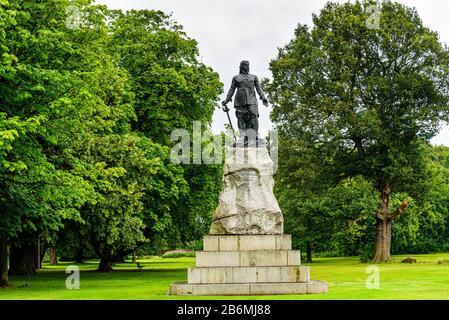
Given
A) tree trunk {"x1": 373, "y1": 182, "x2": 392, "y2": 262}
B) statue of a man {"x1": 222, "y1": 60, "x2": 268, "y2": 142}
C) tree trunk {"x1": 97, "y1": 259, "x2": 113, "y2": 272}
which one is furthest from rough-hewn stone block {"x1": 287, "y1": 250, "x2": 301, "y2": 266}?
tree trunk {"x1": 373, "y1": 182, "x2": 392, "y2": 262}

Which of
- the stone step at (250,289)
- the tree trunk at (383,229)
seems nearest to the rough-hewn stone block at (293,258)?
the stone step at (250,289)

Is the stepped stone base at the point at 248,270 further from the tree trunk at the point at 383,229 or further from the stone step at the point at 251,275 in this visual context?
the tree trunk at the point at 383,229

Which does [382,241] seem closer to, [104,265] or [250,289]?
[104,265]

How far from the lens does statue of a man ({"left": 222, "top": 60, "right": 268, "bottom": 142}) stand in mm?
23969

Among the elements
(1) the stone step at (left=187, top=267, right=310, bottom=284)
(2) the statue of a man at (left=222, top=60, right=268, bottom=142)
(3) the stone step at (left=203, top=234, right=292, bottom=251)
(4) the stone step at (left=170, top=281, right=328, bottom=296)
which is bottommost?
(4) the stone step at (left=170, top=281, right=328, bottom=296)

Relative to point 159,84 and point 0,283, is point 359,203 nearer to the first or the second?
point 159,84

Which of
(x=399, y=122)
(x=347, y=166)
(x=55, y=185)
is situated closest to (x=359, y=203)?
(x=347, y=166)

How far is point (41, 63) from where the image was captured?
26.3 m

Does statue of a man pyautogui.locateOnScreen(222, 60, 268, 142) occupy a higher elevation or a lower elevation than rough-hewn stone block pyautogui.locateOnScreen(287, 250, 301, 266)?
A: higher

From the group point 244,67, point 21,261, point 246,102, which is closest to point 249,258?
point 246,102

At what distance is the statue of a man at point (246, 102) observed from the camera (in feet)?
78.6

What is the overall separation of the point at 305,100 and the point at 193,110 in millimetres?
9004

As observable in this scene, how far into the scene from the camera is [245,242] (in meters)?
21.7

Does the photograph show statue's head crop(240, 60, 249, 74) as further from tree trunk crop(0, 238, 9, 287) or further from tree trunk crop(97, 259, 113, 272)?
tree trunk crop(97, 259, 113, 272)
